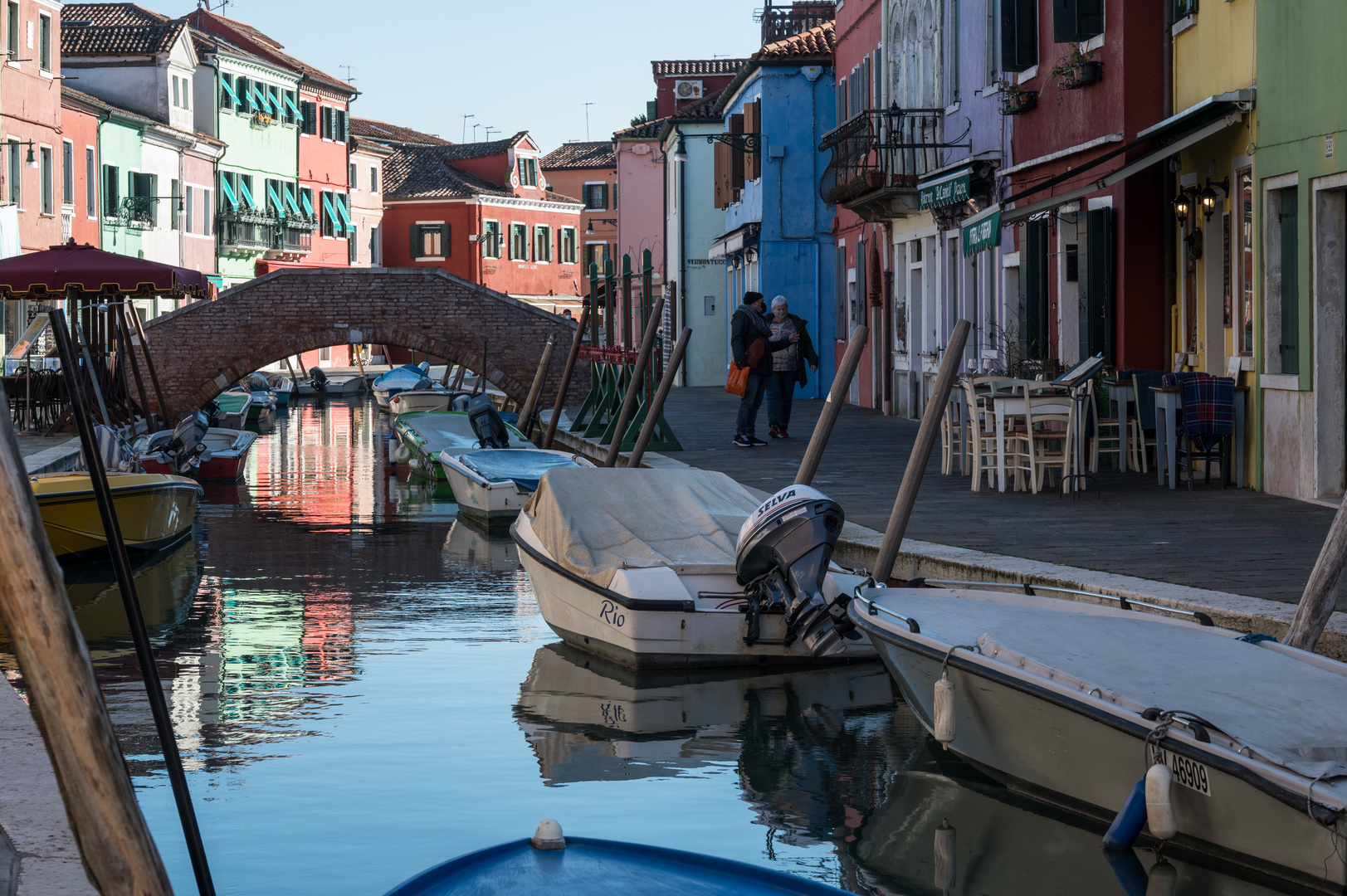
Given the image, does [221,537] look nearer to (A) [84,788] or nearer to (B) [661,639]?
(B) [661,639]

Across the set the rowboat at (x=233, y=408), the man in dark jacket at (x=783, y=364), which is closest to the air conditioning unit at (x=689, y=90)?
the rowboat at (x=233, y=408)

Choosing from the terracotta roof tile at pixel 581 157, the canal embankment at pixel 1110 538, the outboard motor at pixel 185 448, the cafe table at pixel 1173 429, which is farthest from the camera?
the terracotta roof tile at pixel 581 157

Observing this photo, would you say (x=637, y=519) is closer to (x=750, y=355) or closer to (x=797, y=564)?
(x=797, y=564)

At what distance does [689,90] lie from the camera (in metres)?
48.6

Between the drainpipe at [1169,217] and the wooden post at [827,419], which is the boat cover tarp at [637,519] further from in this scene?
the drainpipe at [1169,217]

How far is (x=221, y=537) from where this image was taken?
1588 cm

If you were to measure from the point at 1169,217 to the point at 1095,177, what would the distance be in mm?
898

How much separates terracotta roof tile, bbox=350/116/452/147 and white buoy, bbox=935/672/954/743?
188 ft

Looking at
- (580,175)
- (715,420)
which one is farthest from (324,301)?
(580,175)

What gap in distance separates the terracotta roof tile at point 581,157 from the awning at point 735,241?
3537 cm

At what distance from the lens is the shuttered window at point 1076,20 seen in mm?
14273

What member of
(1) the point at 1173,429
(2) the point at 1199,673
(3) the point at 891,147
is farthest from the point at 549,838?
(3) the point at 891,147

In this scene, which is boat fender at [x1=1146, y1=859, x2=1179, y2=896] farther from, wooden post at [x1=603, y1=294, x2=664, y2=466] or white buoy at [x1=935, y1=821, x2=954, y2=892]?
wooden post at [x1=603, y1=294, x2=664, y2=466]

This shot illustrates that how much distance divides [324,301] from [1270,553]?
23731 mm
